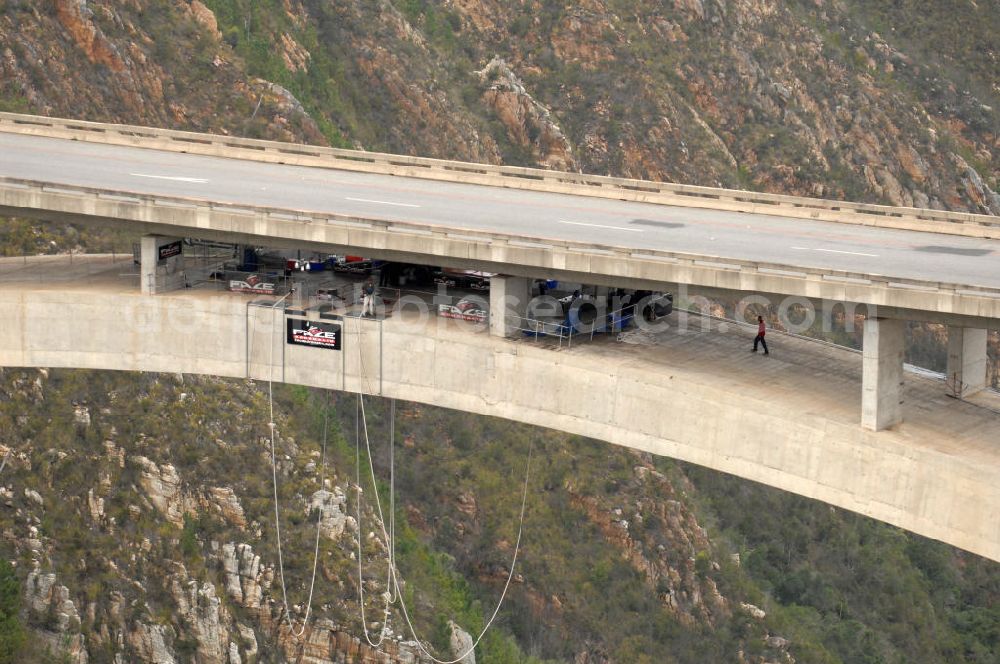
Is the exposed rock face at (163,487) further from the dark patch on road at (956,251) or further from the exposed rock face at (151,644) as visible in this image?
the dark patch on road at (956,251)

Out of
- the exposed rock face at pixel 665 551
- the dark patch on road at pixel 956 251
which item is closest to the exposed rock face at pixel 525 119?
the exposed rock face at pixel 665 551

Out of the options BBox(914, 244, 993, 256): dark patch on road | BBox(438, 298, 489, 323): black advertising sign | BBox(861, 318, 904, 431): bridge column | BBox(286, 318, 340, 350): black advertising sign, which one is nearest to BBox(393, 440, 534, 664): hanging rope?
BBox(286, 318, 340, 350): black advertising sign

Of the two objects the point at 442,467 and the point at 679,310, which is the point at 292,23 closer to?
the point at 442,467

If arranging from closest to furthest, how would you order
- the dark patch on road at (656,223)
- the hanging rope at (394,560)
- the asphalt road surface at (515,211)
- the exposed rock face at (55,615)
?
the asphalt road surface at (515,211)
the dark patch on road at (656,223)
the exposed rock face at (55,615)
the hanging rope at (394,560)

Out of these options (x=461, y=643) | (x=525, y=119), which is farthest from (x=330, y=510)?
(x=525, y=119)

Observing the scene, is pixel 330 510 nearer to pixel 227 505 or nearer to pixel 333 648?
pixel 227 505
